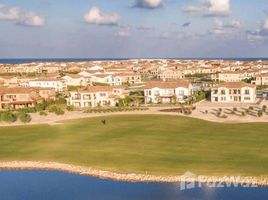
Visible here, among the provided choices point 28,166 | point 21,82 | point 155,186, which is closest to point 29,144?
point 28,166

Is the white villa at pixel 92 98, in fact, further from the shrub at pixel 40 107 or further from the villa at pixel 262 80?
the villa at pixel 262 80

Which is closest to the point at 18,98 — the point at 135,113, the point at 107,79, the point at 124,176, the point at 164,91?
the point at 135,113

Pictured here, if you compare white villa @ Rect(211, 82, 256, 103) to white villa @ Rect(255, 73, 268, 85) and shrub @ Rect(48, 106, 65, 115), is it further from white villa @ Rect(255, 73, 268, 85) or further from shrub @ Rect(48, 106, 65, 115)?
white villa @ Rect(255, 73, 268, 85)

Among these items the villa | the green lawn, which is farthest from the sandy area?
the villa

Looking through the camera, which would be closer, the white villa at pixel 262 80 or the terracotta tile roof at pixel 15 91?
the terracotta tile roof at pixel 15 91
